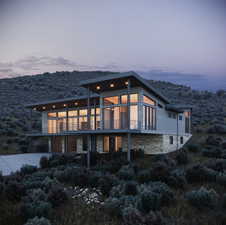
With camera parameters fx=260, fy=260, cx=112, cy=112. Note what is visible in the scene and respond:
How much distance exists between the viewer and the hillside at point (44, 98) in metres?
32.6

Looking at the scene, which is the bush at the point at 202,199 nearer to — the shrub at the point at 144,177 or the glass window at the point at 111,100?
the shrub at the point at 144,177

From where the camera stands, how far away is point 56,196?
1020cm

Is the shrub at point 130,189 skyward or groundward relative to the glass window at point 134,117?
groundward

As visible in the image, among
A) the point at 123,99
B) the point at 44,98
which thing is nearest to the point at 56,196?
the point at 123,99

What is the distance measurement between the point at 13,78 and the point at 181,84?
45621 millimetres

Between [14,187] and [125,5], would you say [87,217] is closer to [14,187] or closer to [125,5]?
[14,187]

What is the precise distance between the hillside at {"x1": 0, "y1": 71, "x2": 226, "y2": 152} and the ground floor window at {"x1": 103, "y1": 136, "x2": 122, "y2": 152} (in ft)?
33.4

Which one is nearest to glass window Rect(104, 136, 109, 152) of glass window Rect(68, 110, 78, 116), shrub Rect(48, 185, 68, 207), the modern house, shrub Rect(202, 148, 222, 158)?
the modern house

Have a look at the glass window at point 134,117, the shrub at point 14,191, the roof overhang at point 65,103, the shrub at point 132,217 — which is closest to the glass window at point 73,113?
the roof overhang at point 65,103

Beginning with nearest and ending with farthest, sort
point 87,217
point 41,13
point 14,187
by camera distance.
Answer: point 87,217 < point 14,187 < point 41,13

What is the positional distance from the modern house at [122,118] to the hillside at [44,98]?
19.2ft

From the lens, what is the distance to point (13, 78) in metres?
70.2

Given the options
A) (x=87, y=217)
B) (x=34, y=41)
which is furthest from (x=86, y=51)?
(x=87, y=217)

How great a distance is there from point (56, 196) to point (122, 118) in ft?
33.7
